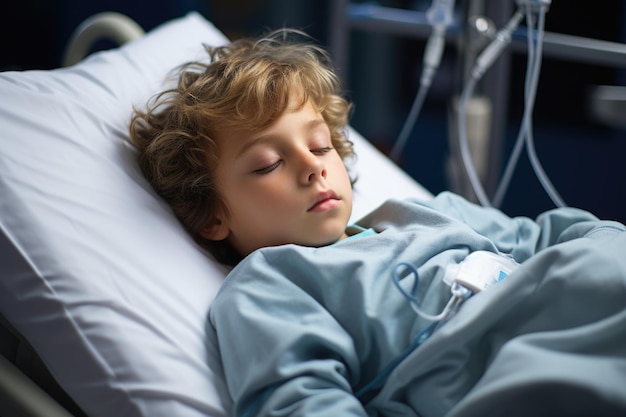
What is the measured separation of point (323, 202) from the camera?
1140 mm

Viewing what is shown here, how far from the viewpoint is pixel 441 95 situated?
10.1 feet

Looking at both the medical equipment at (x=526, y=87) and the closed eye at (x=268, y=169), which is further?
the medical equipment at (x=526, y=87)

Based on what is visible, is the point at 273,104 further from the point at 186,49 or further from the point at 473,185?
the point at 473,185

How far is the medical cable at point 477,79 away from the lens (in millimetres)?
1650

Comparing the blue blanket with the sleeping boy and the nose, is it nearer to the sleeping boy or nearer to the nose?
the sleeping boy

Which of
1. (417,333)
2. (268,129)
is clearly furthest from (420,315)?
(268,129)

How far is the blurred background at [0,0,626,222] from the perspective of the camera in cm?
244

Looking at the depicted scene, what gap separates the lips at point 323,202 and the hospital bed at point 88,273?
0.19 metres

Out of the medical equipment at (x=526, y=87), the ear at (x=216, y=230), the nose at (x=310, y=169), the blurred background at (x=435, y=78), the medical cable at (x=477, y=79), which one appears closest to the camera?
the nose at (x=310, y=169)

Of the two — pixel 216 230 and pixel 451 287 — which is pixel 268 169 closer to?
pixel 216 230

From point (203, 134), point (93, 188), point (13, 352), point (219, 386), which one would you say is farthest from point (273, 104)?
point (13, 352)

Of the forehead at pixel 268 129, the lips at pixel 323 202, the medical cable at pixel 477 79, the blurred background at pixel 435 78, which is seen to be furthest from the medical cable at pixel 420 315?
the blurred background at pixel 435 78

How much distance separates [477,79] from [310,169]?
755mm

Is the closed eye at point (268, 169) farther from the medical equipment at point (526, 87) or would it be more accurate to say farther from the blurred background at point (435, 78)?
the blurred background at point (435, 78)
